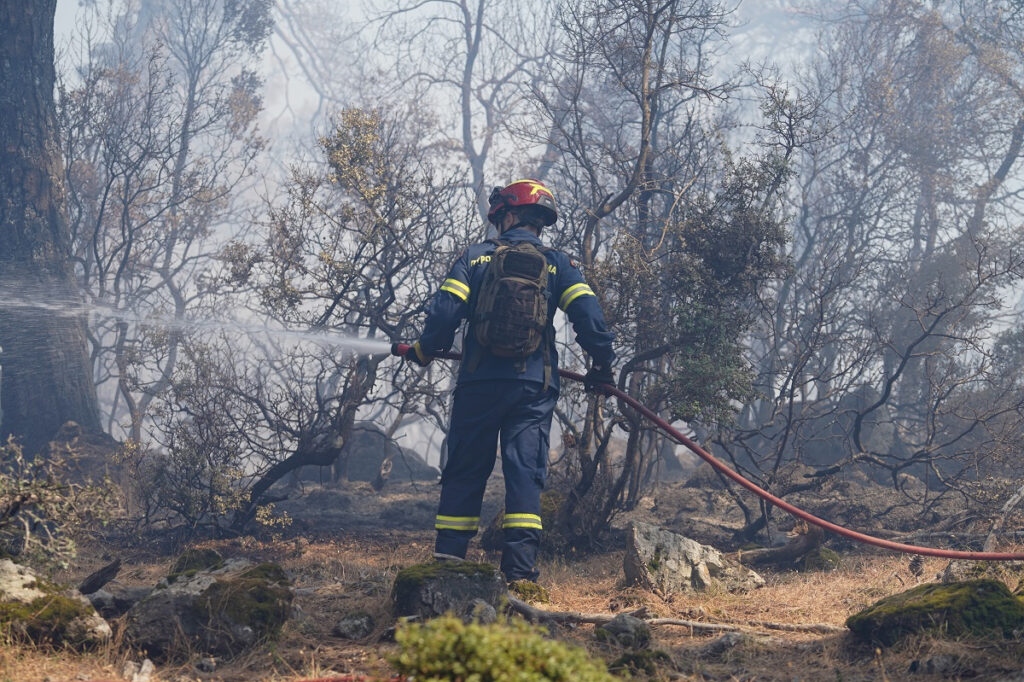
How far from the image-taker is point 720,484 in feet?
32.0

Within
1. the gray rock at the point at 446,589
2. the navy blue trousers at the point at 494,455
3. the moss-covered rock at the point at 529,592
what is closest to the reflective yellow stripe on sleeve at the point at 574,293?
the navy blue trousers at the point at 494,455

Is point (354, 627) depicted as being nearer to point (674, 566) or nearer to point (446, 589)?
point (446, 589)

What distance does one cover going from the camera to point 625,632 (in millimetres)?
4156

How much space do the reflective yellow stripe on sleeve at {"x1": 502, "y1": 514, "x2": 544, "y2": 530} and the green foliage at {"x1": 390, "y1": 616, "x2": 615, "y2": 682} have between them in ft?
9.82

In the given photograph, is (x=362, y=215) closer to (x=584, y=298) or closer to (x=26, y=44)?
(x=584, y=298)

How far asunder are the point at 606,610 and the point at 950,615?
195 cm

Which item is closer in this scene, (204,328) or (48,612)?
(48,612)

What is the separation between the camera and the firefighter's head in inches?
230

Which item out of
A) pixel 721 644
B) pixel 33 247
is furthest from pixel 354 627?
pixel 33 247

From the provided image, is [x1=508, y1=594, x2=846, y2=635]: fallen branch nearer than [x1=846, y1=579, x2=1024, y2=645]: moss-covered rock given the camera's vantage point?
No

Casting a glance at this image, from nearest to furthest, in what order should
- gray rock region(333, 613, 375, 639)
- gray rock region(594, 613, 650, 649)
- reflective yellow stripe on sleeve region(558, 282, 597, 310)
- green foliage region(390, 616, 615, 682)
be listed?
green foliage region(390, 616, 615, 682) < gray rock region(594, 613, 650, 649) < gray rock region(333, 613, 375, 639) < reflective yellow stripe on sleeve region(558, 282, 597, 310)

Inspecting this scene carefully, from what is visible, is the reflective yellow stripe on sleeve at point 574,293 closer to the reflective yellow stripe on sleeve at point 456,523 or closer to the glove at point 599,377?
the glove at point 599,377

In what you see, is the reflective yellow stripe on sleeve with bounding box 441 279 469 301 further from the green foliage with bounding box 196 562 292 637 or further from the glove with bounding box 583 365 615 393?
the green foliage with bounding box 196 562 292 637

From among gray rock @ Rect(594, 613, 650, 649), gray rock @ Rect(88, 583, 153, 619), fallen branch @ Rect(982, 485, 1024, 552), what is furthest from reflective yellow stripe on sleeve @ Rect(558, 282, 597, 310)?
fallen branch @ Rect(982, 485, 1024, 552)
